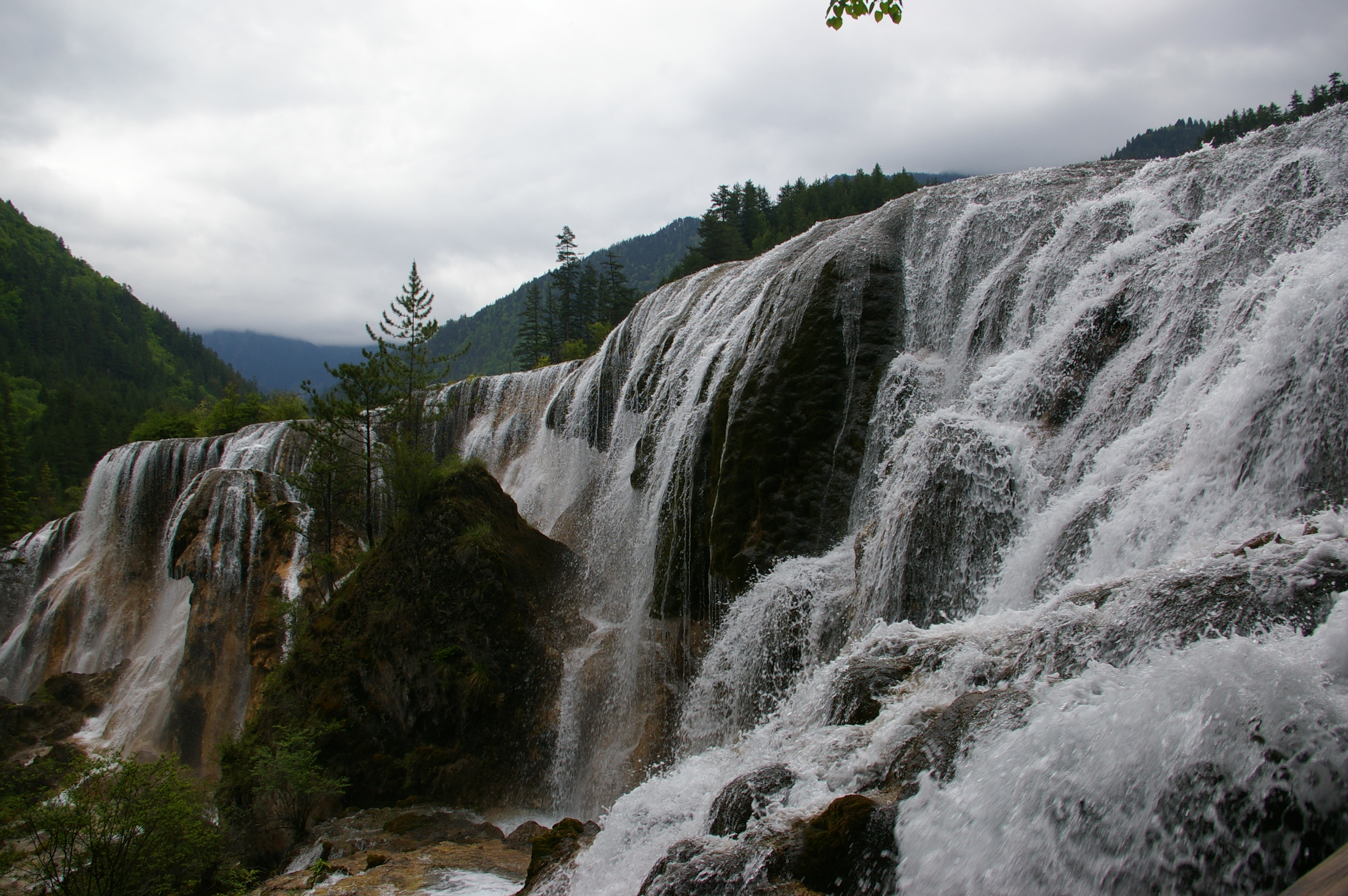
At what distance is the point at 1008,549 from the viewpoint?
717cm

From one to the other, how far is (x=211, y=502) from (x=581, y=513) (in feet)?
40.2

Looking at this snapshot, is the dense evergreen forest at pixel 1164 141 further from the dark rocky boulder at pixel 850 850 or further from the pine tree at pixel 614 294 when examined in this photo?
the dark rocky boulder at pixel 850 850

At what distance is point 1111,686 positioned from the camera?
3486 mm

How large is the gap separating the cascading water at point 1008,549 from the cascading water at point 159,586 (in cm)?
1265

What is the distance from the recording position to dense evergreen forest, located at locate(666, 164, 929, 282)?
50.7 m

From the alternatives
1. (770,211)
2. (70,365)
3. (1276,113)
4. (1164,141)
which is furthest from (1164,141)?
(70,365)

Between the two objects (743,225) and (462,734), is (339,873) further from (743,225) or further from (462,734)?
(743,225)

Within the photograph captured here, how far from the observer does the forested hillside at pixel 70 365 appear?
59781 mm

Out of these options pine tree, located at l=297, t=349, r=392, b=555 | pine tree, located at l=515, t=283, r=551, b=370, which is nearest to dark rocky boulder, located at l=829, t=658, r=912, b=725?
pine tree, located at l=297, t=349, r=392, b=555

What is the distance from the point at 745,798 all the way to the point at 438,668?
11.3 meters

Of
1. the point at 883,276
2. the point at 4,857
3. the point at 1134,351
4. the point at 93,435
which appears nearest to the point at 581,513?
the point at 883,276

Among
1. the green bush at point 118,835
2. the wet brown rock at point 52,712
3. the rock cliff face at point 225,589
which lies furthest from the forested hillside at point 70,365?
the green bush at point 118,835

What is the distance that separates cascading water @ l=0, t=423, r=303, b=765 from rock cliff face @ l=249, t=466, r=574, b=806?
671 cm

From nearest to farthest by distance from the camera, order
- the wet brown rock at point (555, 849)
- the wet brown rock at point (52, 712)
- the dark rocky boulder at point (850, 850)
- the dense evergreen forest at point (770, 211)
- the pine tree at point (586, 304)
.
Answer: the dark rocky boulder at point (850, 850), the wet brown rock at point (555, 849), the wet brown rock at point (52, 712), the dense evergreen forest at point (770, 211), the pine tree at point (586, 304)
